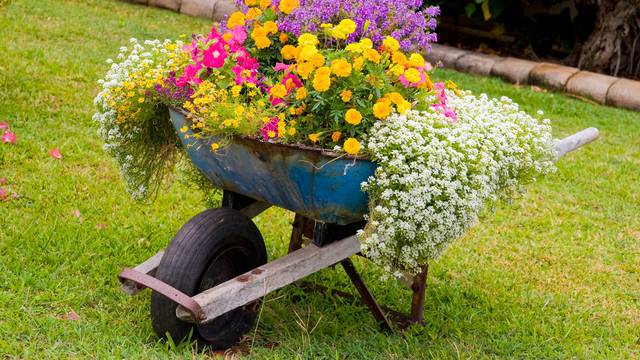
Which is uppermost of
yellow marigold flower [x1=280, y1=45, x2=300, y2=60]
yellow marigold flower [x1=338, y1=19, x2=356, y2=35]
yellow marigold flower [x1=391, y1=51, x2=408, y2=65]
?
yellow marigold flower [x1=338, y1=19, x2=356, y2=35]

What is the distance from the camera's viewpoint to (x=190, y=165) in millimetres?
3338

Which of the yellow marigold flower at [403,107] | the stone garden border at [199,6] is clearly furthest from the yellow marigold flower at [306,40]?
the stone garden border at [199,6]

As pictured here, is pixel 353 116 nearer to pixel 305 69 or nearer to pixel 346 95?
pixel 346 95

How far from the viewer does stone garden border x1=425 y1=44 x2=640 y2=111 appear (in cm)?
735

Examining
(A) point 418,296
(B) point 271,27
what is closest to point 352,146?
(B) point 271,27

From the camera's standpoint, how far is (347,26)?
2660 millimetres

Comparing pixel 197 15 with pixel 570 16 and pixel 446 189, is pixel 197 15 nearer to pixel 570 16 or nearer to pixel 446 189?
pixel 570 16

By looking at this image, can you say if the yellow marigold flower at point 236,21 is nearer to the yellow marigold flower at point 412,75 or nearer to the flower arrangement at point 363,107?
the flower arrangement at point 363,107

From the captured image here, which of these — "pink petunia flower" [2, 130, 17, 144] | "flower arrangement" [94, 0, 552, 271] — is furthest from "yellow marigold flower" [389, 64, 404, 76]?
"pink petunia flower" [2, 130, 17, 144]

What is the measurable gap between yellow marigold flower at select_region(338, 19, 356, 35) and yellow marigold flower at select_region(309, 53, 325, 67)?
0.13m

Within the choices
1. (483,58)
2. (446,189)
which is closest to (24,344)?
(446,189)

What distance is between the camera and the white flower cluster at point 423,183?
2.52 meters

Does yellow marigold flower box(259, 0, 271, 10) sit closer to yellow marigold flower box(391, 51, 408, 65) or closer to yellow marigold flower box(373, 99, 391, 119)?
yellow marigold flower box(391, 51, 408, 65)

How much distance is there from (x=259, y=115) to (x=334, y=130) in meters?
0.23
